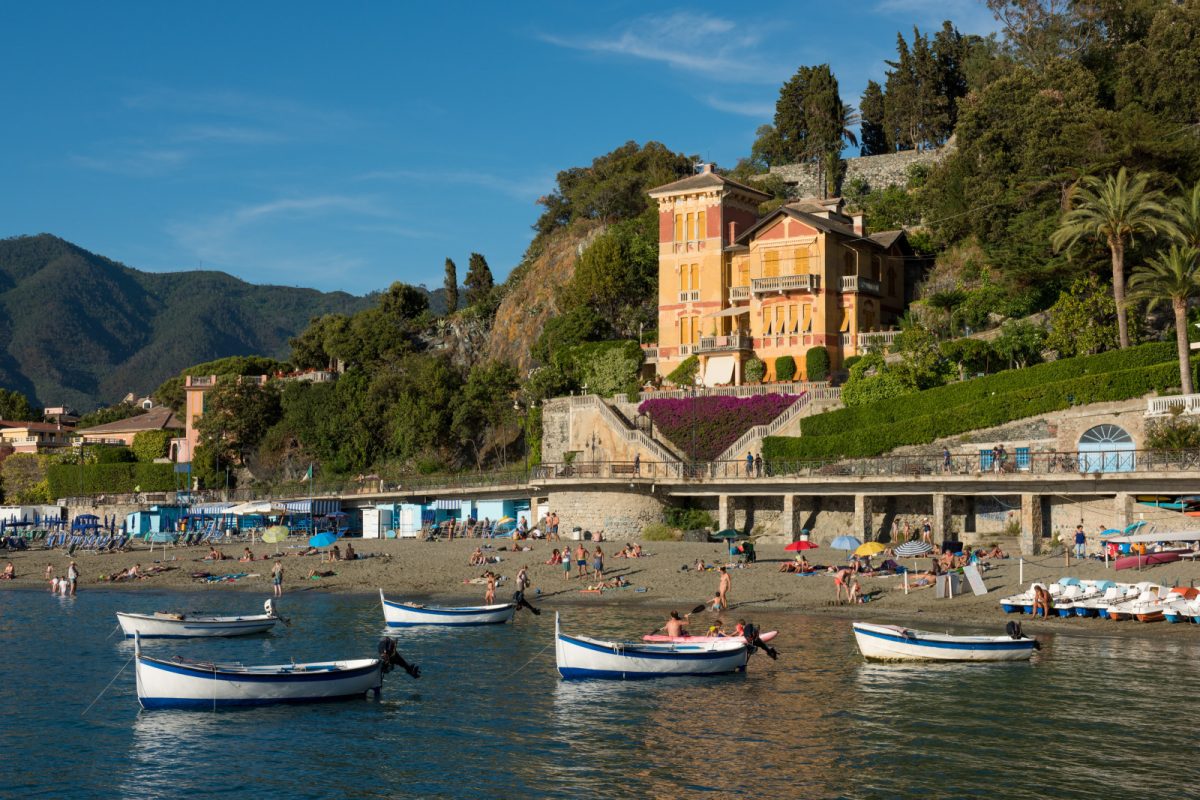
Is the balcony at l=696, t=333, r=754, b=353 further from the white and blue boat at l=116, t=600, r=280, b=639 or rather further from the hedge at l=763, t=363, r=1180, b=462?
the white and blue boat at l=116, t=600, r=280, b=639

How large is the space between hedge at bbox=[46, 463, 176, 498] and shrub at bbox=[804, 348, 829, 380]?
59.1 m

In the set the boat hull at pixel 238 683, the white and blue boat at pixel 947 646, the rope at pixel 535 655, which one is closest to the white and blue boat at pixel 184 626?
the rope at pixel 535 655

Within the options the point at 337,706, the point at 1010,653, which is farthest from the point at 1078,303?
the point at 337,706

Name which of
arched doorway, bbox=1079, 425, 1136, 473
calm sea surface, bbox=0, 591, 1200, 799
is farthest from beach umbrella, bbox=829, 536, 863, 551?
calm sea surface, bbox=0, 591, 1200, 799

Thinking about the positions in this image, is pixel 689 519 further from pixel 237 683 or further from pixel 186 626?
pixel 237 683

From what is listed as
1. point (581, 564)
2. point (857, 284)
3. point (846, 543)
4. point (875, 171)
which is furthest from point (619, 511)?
point (875, 171)

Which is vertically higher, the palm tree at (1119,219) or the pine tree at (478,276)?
the pine tree at (478,276)

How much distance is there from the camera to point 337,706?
99.7ft

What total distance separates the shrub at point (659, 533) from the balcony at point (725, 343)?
15387mm

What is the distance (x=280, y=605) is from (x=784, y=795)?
110 ft

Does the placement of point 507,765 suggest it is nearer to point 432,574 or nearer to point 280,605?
point 280,605

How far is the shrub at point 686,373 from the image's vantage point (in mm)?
72875

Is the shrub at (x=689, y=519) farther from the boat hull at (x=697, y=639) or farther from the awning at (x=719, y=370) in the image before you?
the boat hull at (x=697, y=639)

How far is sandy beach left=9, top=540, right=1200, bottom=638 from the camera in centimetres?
4150
